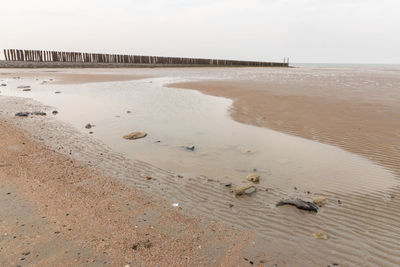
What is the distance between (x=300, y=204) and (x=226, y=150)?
2446 millimetres

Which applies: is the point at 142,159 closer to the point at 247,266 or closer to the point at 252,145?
the point at 252,145

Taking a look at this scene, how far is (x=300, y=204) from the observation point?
11.5 feet

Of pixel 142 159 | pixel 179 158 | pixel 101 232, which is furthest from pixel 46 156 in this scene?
pixel 101 232

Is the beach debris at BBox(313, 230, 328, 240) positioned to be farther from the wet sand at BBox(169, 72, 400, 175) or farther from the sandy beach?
the wet sand at BBox(169, 72, 400, 175)

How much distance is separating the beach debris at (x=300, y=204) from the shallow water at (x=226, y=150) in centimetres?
57

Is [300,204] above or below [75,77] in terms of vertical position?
below

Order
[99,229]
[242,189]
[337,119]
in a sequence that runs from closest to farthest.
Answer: [99,229] → [242,189] → [337,119]

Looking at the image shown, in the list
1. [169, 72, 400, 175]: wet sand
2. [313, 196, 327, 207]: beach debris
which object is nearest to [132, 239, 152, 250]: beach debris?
[313, 196, 327, 207]: beach debris

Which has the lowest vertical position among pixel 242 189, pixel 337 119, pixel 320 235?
pixel 320 235

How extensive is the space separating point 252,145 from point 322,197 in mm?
2513

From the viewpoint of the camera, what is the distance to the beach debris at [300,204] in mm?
3459

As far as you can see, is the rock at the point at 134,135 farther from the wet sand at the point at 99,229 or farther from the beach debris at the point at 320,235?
the beach debris at the point at 320,235

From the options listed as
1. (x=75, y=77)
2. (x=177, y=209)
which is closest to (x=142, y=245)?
(x=177, y=209)

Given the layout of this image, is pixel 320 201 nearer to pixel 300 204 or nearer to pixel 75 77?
pixel 300 204
